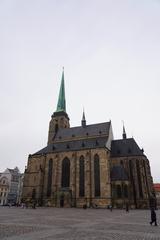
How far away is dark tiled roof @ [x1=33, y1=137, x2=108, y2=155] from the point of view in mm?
43250

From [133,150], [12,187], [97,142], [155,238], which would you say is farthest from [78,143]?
[12,187]

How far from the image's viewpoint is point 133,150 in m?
44.4

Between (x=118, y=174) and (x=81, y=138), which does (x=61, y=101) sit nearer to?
(x=81, y=138)

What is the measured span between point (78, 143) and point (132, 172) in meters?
13.9

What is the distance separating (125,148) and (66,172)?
1485cm

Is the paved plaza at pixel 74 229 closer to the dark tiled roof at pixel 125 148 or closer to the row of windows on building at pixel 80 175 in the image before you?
the row of windows on building at pixel 80 175

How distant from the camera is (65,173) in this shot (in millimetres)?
42844

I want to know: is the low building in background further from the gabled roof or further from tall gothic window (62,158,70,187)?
tall gothic window (62,158,70,187)

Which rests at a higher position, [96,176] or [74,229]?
[96,176]

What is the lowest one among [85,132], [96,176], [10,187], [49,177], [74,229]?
[74,229]

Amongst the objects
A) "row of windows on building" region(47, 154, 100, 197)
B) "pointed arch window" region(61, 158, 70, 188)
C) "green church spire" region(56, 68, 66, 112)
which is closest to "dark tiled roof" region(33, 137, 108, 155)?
"row of windows on building" region(47, 154, 100, 197)

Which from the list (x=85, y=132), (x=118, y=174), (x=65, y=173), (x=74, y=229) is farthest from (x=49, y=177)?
(x=74, y=229)

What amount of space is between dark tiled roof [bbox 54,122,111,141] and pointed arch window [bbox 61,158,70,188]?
26.4ft

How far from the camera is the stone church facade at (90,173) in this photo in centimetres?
3803
